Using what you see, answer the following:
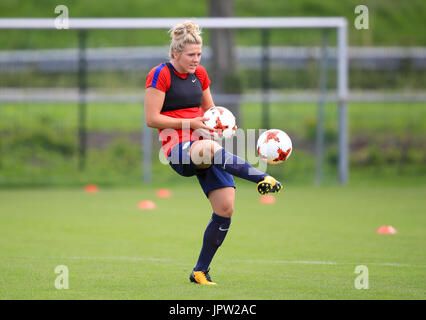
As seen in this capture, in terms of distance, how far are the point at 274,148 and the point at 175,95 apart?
0.91m

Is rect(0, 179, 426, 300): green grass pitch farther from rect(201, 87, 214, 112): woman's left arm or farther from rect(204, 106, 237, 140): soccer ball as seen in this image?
rect(201, 87, 214, 112): woman's left arm

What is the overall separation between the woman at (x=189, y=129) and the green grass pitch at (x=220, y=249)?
0.51 m

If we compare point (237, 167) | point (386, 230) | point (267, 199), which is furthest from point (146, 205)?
point (237, 167)

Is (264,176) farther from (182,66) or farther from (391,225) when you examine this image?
(391,225)

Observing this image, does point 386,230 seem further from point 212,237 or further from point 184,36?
point 184,36

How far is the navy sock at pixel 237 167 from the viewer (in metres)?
5.56

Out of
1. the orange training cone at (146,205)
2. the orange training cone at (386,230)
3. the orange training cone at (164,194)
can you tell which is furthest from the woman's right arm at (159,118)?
the orange training cone at (164,194)

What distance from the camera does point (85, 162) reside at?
15.9 metres

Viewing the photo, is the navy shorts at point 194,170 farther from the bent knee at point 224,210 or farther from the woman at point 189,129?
the bent knee at point 224,210

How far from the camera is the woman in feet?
18.9

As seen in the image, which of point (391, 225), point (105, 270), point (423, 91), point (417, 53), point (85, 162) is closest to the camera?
point (105, 270)

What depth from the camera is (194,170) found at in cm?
585
